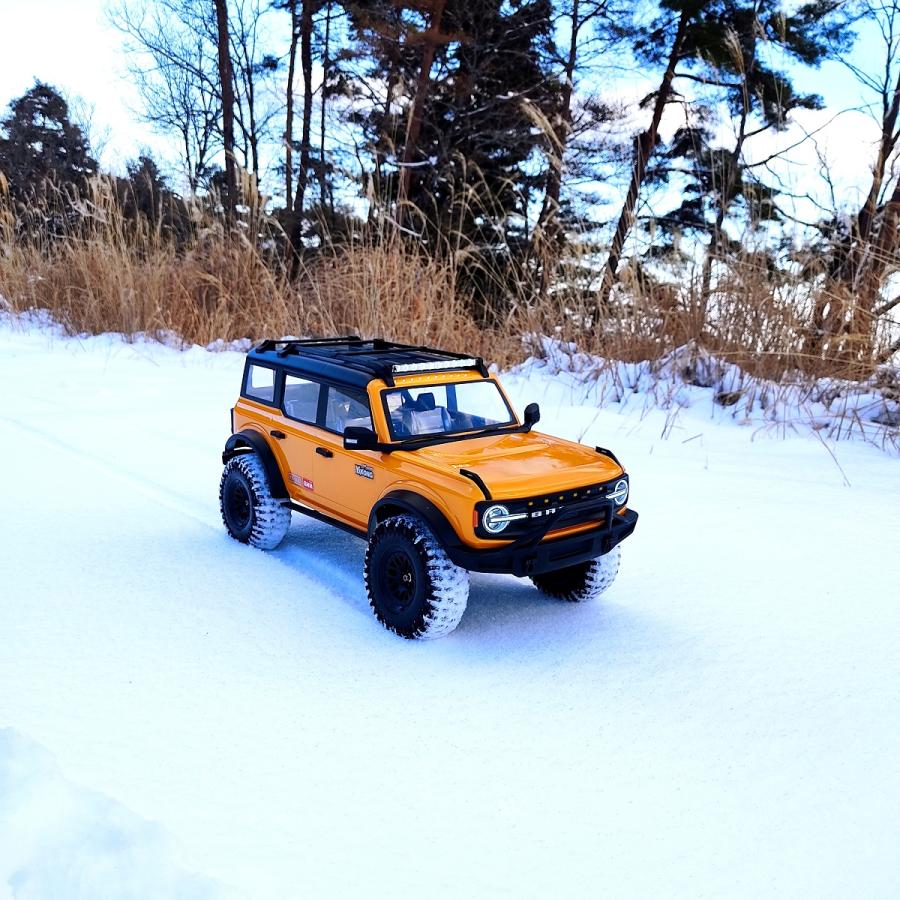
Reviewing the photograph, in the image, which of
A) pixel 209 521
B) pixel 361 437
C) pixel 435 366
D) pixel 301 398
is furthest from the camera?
pixel 209 521

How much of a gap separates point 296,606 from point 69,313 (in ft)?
27.1

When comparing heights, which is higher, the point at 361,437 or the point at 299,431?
the point at 361,437

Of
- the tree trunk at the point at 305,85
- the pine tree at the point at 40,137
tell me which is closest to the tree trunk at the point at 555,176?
the tree trunk at the point at 305,85

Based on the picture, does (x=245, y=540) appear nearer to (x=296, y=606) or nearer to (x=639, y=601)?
(x=296, y=606)

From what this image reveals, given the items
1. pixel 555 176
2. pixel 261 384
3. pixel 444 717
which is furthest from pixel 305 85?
pixel 444 717

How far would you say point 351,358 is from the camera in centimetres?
378

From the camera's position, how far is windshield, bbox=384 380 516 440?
3527 mm

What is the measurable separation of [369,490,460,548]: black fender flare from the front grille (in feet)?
0.41

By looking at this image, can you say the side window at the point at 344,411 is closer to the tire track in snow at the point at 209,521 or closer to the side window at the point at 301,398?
the side window at the point at 301,398

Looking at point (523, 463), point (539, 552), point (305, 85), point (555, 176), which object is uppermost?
point (305, 85)

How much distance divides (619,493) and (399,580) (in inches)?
36.6

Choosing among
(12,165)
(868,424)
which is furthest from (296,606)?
(12,165)

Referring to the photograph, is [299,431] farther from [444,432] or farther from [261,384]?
[444,432]

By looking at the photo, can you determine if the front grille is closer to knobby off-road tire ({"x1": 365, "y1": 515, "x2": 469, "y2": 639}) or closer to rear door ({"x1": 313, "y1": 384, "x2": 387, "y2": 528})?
knobby off-road tire ({"x1": 365, "y1": 515, "x2": 469, "y2": 639})
